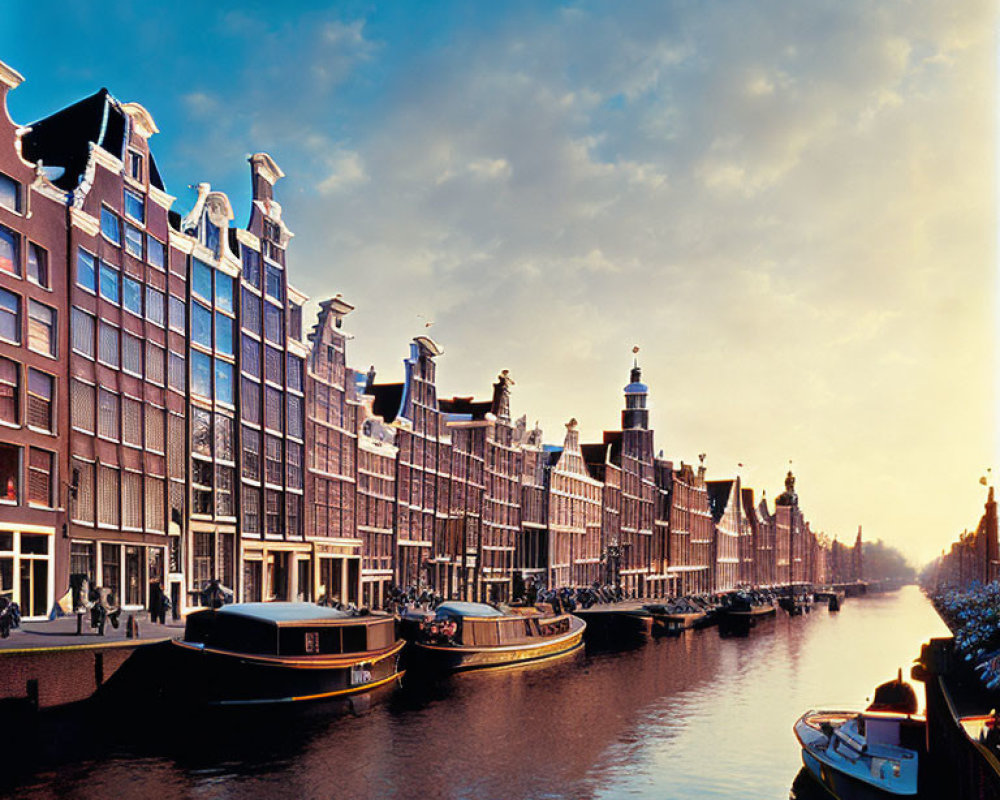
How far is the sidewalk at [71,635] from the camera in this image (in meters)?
35.5

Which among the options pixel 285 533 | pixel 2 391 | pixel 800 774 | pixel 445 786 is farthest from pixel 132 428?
pixel 800 774

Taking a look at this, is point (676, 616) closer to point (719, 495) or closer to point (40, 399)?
point (40, 399)

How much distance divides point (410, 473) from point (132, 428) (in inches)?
1192

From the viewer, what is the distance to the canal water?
1168 inches

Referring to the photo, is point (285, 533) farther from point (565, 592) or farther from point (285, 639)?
point (565, 592)

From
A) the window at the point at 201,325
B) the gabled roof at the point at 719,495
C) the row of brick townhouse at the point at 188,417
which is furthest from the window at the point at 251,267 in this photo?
the gabled roof at the point at 719,495

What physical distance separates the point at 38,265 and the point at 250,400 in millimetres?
17434

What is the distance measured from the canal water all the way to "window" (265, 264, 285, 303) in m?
24.6

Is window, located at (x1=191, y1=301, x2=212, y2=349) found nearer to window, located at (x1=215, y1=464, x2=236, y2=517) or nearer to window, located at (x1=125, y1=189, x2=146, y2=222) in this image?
window, located at (x1=125, y1=189, x2=146, y2=222)

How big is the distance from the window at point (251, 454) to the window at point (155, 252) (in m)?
10.6

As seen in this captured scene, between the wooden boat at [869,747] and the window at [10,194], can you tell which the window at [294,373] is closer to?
the window at [10,194]

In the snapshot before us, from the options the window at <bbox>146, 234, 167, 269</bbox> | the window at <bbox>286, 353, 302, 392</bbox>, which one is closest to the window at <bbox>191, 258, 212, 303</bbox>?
the window at <bbox>146, 234, 167, 269</bbox>

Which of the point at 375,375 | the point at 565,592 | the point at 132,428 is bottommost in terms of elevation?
the point at 565,592

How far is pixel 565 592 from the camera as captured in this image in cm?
9875
